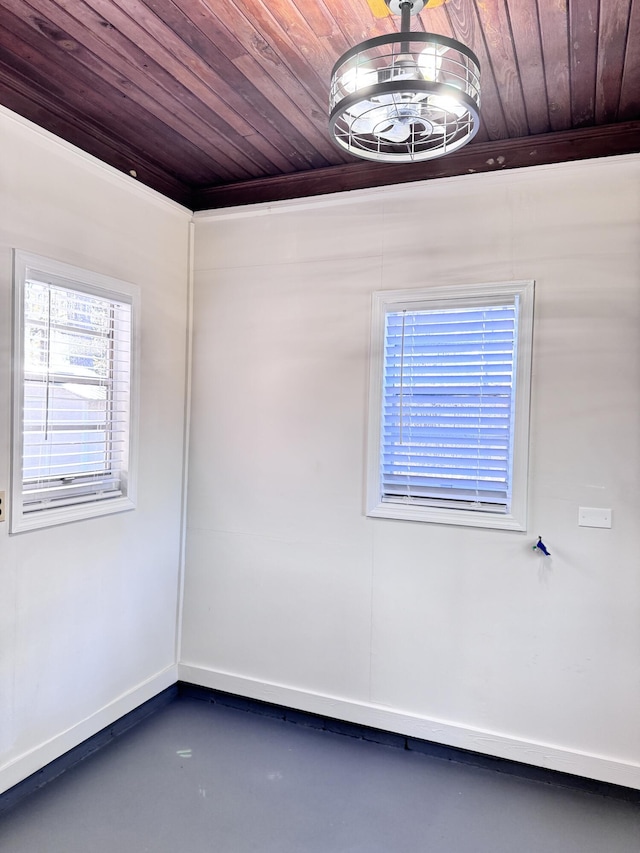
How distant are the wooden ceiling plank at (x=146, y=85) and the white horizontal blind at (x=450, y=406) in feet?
3.73

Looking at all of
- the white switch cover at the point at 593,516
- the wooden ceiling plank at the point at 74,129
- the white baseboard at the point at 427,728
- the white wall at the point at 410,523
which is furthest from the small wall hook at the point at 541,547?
the wooden ceiling plank at the point at 74,129

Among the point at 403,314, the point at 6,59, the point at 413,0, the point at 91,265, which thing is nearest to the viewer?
the point at 413,0

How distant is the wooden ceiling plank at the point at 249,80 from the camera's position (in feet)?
5.73

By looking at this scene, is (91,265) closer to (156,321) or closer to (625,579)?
→ (156,321)

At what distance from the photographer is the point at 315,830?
2139mm

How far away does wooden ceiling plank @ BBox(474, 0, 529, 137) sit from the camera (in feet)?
5.57

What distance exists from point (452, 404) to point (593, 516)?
0.78m

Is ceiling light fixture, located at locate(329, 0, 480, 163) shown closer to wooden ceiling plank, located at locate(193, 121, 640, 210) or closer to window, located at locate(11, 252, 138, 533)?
wooden ceiling plank, located at locate(193, 121, 640, 210)

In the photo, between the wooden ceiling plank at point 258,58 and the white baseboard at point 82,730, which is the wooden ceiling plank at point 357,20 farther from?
the white baseboard at point 82,730

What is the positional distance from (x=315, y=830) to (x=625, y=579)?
5.35ft

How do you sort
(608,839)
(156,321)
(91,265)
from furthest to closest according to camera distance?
(156,321) → (91,265) → (608,839)

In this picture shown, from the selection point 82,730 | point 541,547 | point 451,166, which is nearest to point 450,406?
point 541,547

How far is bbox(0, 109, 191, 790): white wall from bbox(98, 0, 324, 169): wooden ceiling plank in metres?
0.66

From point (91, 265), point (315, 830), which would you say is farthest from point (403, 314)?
point (315, 830)
